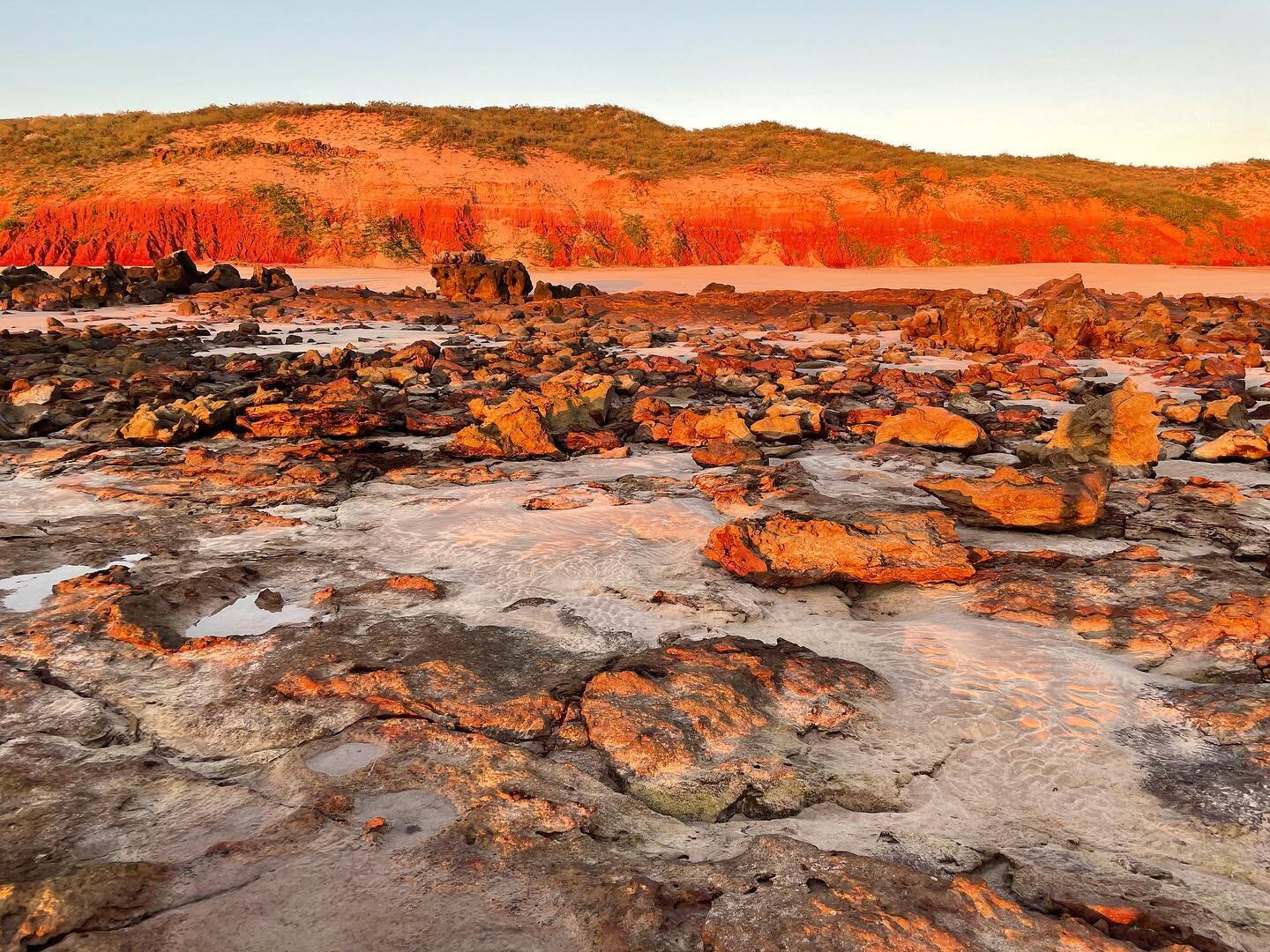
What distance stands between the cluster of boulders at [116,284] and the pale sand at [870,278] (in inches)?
139

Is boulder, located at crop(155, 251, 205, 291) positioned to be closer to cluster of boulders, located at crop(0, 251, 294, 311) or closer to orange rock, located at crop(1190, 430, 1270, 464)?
cluster of boulders, located at crop(0, 251, 294, 311)

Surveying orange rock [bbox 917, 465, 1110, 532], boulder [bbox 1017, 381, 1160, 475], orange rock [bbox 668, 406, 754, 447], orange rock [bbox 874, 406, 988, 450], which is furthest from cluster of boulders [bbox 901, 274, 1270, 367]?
orange rock [bbox 917, 465, 1110, 532]

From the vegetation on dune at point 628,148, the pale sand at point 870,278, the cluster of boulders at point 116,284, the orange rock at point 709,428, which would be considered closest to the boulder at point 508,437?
the orange rock at point 709,428

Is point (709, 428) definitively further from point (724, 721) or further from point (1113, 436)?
point (724, 721)

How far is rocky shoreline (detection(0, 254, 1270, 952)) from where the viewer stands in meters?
2.78

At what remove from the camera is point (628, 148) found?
44.4 meters

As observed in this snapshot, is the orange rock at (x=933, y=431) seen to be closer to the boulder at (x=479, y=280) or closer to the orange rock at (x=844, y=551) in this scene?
the orange rock at (x=844, y=551)

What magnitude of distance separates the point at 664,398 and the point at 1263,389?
8156 mm

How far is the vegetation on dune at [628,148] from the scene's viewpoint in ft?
124

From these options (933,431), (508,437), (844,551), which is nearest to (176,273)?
(508,437)

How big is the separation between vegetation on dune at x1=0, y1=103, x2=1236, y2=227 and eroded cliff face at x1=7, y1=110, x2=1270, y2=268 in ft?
4.07

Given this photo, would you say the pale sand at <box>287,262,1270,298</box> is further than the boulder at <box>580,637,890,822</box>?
Yes

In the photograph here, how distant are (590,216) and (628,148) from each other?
9.67 metres

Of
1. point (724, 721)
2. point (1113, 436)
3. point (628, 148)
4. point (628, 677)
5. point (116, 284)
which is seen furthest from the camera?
point (628, 148)
